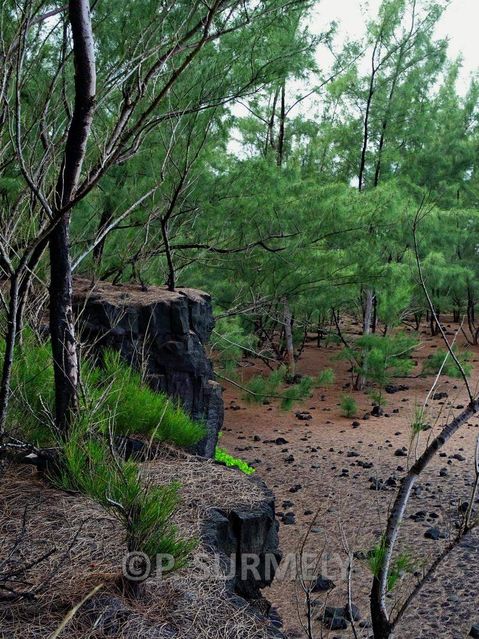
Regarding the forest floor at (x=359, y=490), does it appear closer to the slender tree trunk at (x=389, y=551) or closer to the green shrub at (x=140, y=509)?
the slender tree trunk at (x=389, y=551)

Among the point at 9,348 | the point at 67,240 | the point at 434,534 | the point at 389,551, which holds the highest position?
the point at 67,240

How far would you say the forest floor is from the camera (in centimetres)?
325

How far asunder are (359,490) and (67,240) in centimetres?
345

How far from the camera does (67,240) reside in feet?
9.20

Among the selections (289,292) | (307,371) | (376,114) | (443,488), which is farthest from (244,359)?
(443,488)

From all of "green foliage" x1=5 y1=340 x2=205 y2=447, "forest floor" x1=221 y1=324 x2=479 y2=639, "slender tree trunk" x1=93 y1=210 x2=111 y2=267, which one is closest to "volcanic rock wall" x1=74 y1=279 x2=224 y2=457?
"slender tree trunk" x1=93 y1=210 x2=111 y2=267

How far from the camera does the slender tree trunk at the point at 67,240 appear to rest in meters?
2.30

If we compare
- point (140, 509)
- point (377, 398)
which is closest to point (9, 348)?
point (140, 509)

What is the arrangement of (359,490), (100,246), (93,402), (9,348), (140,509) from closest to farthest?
(140,509) < (9,348) < (93,402) < (100,246) < (359,490)

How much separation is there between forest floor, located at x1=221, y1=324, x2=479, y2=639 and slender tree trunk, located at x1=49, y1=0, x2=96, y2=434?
1.35 m

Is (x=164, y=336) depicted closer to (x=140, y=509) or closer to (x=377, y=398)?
(x=140, y=509)

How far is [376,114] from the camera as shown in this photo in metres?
10.1

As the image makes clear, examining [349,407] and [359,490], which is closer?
[359,490]

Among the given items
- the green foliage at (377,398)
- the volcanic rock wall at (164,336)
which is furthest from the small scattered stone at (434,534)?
the green foliage at (377,398)
